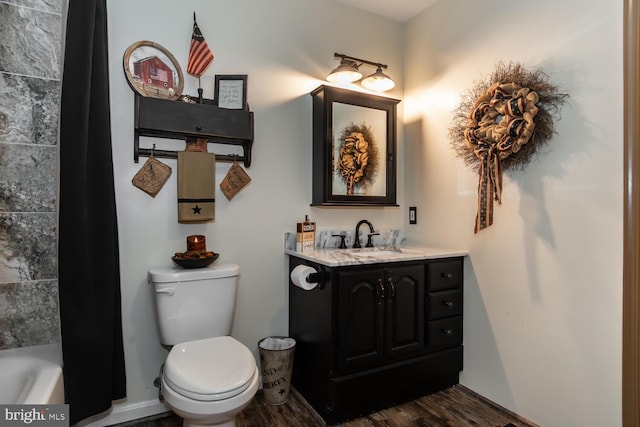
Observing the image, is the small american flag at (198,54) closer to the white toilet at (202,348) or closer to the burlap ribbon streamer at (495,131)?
the white toilet at (202,348)

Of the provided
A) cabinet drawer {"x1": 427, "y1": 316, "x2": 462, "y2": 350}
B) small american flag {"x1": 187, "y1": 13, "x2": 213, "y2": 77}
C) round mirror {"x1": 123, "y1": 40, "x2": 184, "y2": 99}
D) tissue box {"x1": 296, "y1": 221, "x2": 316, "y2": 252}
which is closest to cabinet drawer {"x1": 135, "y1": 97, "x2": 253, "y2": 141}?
round mirror {"x1": 123, "y1": 40, "x2": 184, "y2": 99}

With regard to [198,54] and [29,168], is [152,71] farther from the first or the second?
[29,168]

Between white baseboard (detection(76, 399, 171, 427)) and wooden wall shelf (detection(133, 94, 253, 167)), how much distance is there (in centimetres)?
133

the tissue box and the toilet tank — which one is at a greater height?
the tissue box

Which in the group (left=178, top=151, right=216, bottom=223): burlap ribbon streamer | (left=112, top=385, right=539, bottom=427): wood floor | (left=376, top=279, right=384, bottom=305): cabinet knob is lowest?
(left=112, top=385, right=539, bottom=427): wood floor

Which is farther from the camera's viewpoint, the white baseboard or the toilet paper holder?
the toilet paper holder

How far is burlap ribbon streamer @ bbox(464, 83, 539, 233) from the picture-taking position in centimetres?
177

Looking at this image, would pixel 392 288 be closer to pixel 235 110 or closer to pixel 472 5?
pixel 235 110

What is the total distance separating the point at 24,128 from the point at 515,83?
7.90 feet

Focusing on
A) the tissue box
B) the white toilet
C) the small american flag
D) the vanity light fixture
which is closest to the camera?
the white toilet

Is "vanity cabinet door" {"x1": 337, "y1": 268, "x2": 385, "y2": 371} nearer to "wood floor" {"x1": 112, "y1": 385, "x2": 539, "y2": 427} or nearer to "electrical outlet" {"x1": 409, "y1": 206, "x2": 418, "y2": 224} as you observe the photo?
"wood floor" {"x1": 112, "y1": 385, "x2": 539, "y2": 427}

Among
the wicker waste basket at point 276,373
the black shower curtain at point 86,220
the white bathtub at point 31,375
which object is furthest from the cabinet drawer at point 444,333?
the white bathtub at point 31,375

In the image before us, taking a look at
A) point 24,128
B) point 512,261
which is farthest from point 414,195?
point 24,128

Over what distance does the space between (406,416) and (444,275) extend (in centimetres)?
83
